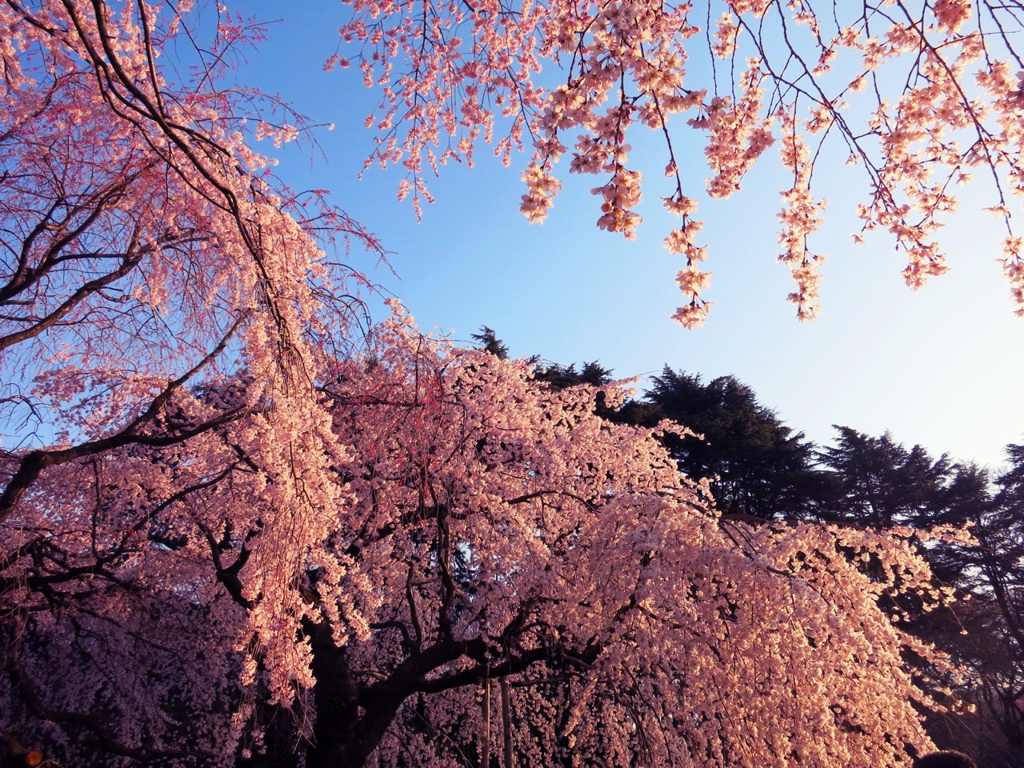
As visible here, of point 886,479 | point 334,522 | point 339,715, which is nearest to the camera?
point 334,522

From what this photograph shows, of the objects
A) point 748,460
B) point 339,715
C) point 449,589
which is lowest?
point 339,715

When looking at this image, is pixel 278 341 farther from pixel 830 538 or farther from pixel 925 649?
pixel 925 649

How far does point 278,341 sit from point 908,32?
12.1ft

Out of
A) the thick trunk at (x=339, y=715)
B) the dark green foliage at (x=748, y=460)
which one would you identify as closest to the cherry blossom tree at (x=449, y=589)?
the thick trunk at (x=339, y=715)

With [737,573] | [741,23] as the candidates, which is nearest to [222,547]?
[737,573]

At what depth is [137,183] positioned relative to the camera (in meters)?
4.54

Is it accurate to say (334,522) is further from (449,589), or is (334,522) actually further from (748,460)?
(748,460)

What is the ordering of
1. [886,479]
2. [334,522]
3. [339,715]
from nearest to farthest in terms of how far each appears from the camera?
[334,522], [339,715], [886,479]

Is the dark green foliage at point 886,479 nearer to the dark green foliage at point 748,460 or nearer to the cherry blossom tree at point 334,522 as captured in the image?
the dark green foliage at point 748,460

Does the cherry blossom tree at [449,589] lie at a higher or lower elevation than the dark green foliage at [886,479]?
lower

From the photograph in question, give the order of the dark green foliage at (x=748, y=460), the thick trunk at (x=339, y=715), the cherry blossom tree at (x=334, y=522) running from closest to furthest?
the cherry blossom tree at (x=334, y=522), the thick trunk at (x=339, y=715), the dark green foliage at (x=748, y=460)

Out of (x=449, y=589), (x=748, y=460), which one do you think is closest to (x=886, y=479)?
(x=748, y=460)

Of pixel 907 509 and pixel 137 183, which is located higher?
pixel 907 509

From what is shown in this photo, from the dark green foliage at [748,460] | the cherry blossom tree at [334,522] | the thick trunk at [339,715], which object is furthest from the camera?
the dark green foliage at [748,460]
